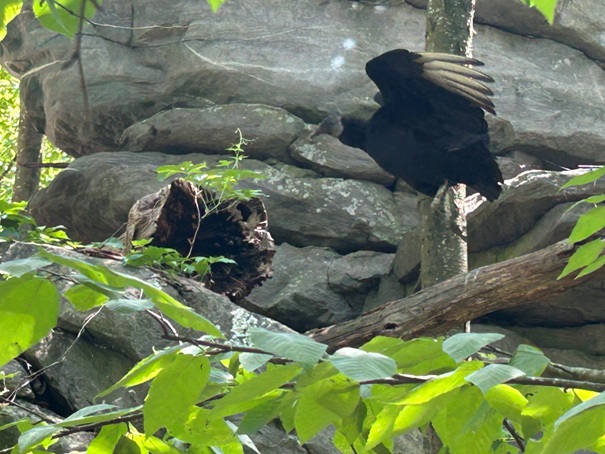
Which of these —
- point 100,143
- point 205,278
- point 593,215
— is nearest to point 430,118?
point 205,278

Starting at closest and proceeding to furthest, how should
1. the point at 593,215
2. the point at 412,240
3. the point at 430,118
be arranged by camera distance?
the point at 593,215 < the point at 430,118 < the point at 412,240

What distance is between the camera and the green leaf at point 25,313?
2.71 ft

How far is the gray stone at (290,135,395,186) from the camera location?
8188 mm

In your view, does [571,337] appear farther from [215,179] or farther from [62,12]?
[62,12]

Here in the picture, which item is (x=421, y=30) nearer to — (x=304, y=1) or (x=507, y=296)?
(x=304, y=1)

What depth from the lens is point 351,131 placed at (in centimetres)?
733

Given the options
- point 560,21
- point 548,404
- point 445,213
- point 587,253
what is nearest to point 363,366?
point 548,404

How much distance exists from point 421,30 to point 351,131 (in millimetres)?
2344

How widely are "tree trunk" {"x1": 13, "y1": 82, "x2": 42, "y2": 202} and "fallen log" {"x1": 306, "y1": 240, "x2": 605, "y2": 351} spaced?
5.84m

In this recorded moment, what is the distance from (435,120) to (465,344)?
5.55 m

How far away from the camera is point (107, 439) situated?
107 centimetres

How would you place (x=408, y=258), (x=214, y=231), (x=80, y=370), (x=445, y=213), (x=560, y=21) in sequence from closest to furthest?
(x=80, y=370), (x=445, y=213), (x=214, y=231), (x=408, y=258), (x=560, y=21)

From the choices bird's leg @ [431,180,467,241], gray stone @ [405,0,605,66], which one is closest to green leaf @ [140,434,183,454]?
bird's leg @ [431,180,467,241]

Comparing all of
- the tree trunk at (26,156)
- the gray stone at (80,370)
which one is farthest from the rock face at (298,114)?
the gray stone at (80,370)
